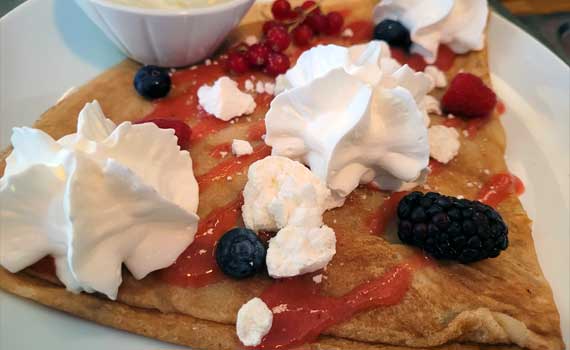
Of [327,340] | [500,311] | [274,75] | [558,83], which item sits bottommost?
[558,83]

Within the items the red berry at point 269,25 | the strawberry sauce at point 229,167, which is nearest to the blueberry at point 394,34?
the red berry at point 269,25

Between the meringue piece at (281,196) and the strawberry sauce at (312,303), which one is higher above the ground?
the meringue piece at (281,196)

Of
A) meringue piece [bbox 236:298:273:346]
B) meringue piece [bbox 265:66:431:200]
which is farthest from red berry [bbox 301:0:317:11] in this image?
meringue piece [bbox 236:298:273:346]

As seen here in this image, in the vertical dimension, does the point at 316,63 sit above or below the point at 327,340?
above

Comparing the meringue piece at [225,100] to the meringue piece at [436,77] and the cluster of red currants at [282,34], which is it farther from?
the meringue piece at [436,77]

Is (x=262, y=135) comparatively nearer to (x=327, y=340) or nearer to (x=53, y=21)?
(x=327, y=340)

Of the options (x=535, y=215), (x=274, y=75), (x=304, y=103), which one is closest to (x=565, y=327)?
(x=535, y=215)

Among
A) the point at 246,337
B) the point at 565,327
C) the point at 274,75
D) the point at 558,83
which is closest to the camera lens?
the point at 246,337

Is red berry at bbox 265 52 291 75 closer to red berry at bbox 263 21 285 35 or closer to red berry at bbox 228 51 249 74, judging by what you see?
red berry at bbox 228 51 249 74
